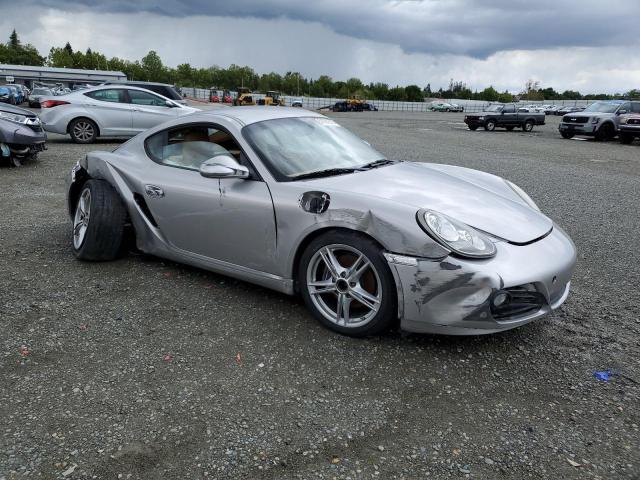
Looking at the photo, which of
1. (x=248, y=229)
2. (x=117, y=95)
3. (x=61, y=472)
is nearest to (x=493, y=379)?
(x=248, y=229)

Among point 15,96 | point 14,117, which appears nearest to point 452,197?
point 14,117

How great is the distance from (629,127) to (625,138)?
0.55m

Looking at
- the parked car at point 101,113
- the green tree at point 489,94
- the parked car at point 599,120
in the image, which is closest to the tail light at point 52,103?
the parked car at point 101,113

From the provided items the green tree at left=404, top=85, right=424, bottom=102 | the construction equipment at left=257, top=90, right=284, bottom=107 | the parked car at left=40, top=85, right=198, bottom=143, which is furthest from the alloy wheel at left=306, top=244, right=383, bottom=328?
the green tree at left=404, top=85, right=424, bottom=102

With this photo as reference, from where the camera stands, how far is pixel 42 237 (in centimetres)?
518

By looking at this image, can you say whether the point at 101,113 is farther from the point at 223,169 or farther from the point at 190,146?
the point at 223,169

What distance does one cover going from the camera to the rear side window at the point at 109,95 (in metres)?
12.7

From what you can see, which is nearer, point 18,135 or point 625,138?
point 18,135

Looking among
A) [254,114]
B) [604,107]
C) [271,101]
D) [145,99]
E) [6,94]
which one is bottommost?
[254,114]

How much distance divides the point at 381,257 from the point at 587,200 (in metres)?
6.20

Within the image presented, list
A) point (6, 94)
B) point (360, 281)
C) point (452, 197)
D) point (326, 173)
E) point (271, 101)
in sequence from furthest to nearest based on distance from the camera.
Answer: point (271, 101) < point (6, 94) < point (326, 173) < point (452, 197) < point (360, 281)

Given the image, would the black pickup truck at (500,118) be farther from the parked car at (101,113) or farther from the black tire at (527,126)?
the parked car at (101,113)

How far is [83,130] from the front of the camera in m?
13.0

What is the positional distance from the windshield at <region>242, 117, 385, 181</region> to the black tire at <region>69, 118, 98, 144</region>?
412 inches
